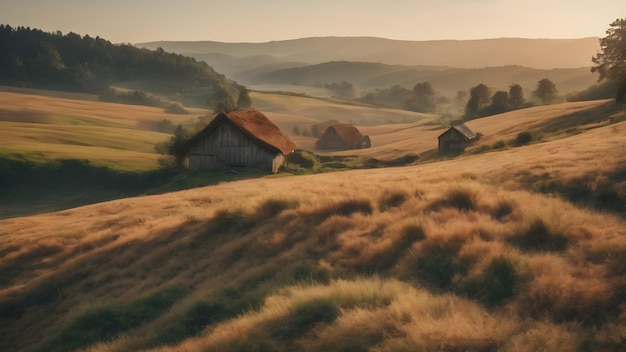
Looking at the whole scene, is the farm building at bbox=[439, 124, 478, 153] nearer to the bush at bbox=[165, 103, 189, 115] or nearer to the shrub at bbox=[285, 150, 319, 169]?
the shrub at bbox=[285, 150, 319, 169]

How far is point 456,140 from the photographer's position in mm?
62219

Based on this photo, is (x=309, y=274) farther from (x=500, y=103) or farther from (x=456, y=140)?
(x=500, y=103)

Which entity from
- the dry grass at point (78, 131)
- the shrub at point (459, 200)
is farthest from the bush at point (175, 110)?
the shrub at point (459, 200)

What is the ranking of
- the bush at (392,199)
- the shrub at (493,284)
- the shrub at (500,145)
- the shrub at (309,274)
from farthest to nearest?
the shrub at (500,145), the bush at (392,199), the shrub at (309,274), the shrub at (493,284)

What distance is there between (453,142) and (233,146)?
30543 millimetres

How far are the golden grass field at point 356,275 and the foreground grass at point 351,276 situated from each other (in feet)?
0.11

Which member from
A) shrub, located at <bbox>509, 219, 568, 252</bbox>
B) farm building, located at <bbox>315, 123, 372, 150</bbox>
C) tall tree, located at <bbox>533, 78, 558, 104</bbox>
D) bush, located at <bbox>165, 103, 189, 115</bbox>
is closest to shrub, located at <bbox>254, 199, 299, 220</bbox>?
shrub, located at <bbox>509, 219, 568, 252</bbox>

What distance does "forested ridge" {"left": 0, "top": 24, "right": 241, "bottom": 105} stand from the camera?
149 meters

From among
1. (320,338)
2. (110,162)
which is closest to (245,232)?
(320,338)

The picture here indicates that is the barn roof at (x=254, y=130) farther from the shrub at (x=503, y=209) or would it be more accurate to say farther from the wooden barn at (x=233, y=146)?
the shrub at (x=503, y=209)

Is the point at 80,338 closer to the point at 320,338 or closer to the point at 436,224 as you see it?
the point at 320,338

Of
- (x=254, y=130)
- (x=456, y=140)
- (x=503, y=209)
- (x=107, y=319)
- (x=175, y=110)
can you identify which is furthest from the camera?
(x=175, y=110)

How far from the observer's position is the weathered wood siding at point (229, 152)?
46.7m

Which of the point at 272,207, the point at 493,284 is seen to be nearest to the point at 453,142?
the point at 272,207
